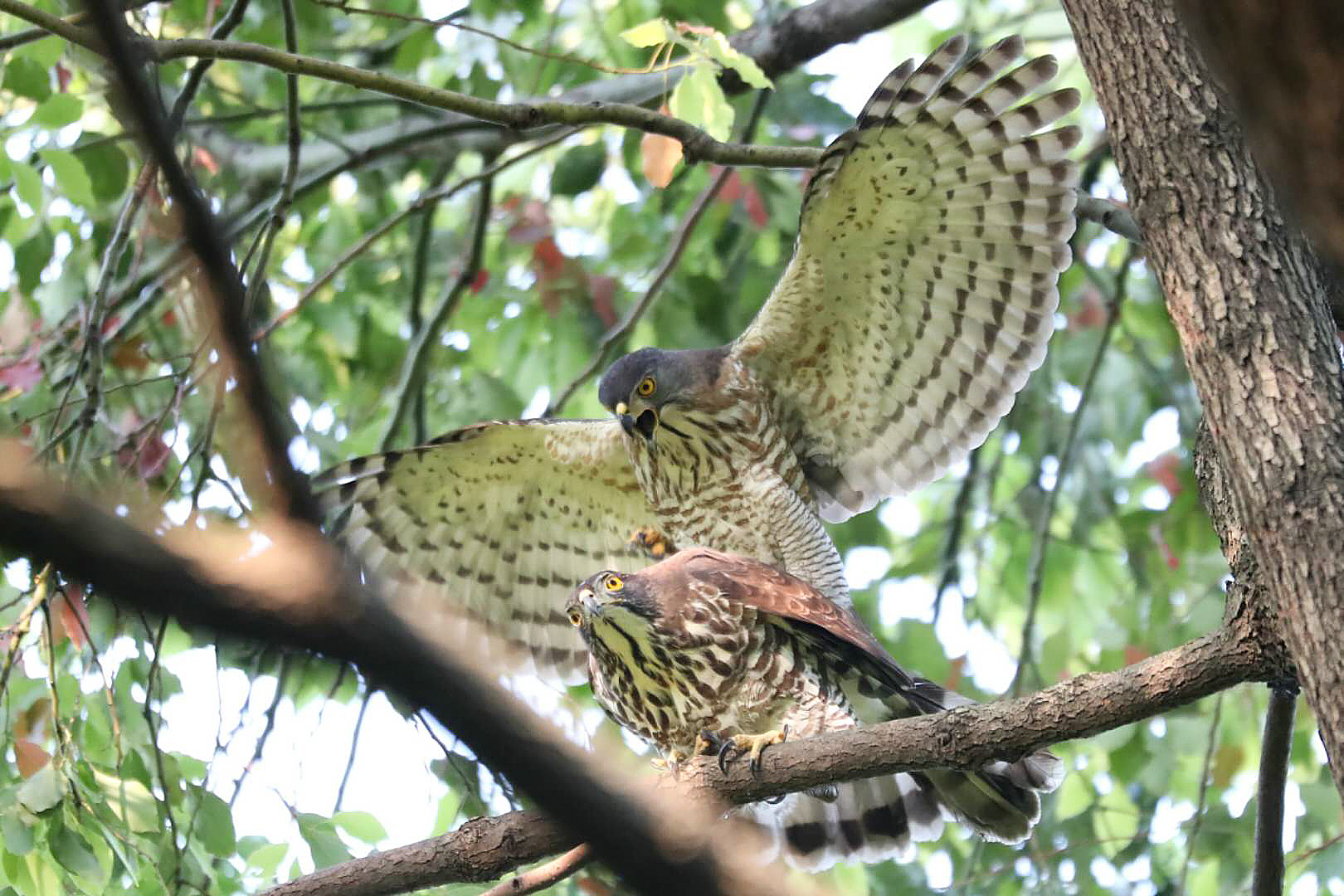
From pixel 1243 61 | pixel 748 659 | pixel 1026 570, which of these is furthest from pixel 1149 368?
pixel 1243 61

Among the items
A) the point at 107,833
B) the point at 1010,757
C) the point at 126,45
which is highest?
the point at 107,833

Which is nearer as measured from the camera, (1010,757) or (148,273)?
(1010,757)

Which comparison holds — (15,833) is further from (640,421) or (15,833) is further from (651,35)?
(651,35)

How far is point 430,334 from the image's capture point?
4.98 m

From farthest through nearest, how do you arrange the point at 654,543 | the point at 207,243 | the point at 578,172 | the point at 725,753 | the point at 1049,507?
1. the point at 578,172
2. the point at 1049,507
3. the point at 654,543
4. the point at 725,753
5. the point at 207,243

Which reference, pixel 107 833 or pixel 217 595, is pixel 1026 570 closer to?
pixel 107 833

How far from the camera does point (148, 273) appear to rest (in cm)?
525

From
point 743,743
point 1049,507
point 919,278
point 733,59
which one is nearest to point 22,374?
point 733,59

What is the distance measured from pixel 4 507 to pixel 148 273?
491 cm

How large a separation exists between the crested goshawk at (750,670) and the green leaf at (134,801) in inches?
45.8

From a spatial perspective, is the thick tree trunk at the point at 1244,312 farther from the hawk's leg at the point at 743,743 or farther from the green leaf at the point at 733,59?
the hawk's leg at the point at 743,743

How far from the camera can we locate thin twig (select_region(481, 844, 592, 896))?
2.83 m

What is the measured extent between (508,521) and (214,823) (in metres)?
1.75

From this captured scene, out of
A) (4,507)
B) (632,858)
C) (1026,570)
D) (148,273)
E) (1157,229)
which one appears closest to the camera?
(4,507)
